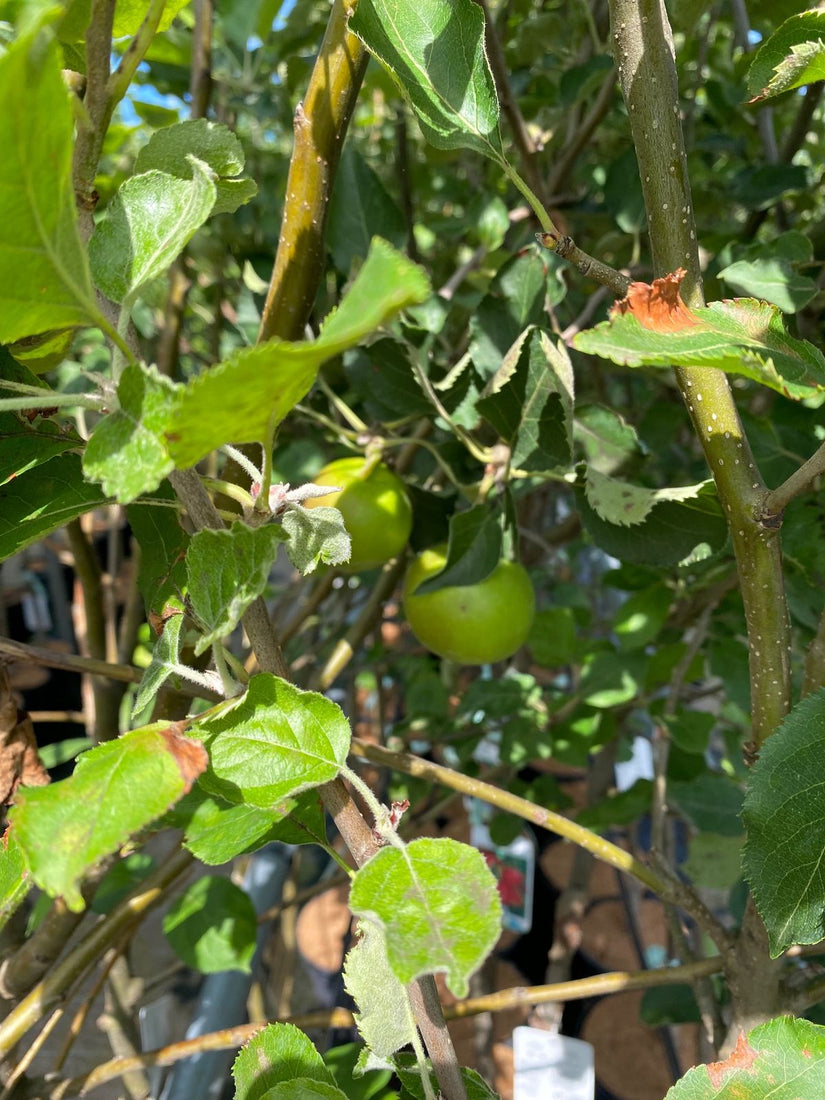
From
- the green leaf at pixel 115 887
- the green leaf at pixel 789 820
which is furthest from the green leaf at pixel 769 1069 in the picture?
the green leaf at pixel 115 887

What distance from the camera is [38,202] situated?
9.4 inches

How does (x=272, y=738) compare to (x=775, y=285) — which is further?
(x=775, y=285)

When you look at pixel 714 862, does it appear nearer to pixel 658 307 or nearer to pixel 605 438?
pixel 605 438

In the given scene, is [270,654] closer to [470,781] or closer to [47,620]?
[470,781]

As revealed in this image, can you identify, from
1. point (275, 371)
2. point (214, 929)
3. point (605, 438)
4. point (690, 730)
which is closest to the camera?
point (275, 371)

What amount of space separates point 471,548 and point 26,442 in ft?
1.07

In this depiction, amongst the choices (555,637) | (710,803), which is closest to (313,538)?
(555,637)

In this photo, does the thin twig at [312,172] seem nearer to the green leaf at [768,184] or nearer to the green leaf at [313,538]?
the green leaf at [313,538]

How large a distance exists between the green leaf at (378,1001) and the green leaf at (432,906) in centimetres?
9

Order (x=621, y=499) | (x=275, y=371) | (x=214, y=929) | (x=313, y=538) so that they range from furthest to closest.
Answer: (x=214, y=929)
(x=621, y=499)
(x=313, y=538)
(x=275, y=371)

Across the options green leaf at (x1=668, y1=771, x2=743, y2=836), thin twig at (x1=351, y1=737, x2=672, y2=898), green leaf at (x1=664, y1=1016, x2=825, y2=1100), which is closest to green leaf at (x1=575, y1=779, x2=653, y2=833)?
green leaf at (x1=668, y1=771, x2=743, y2=836)

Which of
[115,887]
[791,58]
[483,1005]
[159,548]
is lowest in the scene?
[115,887]

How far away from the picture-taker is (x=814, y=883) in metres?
0.42

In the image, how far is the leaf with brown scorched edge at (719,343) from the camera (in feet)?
0.95
